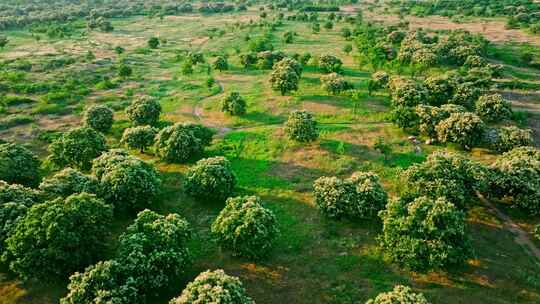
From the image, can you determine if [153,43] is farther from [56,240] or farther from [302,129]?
[56,240]

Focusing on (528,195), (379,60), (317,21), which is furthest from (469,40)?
(528,195)

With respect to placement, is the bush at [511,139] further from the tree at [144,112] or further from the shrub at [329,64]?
the tree at [144,112]

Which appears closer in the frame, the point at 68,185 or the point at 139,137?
the point at 68,185

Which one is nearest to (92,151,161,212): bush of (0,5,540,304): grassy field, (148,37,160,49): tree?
(0,5,540,304): grassy field

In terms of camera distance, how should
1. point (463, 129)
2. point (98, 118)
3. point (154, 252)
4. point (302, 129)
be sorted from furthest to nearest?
point (98, 118) < point (302, 129) < point (463, 129) < point (154, 252)

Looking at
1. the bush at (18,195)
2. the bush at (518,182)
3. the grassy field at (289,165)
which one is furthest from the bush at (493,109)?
the bush at (18,195)

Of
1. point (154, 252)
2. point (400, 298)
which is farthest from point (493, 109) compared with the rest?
point (154, 252)

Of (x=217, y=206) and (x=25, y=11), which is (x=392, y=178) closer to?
(x=217, y=206)
